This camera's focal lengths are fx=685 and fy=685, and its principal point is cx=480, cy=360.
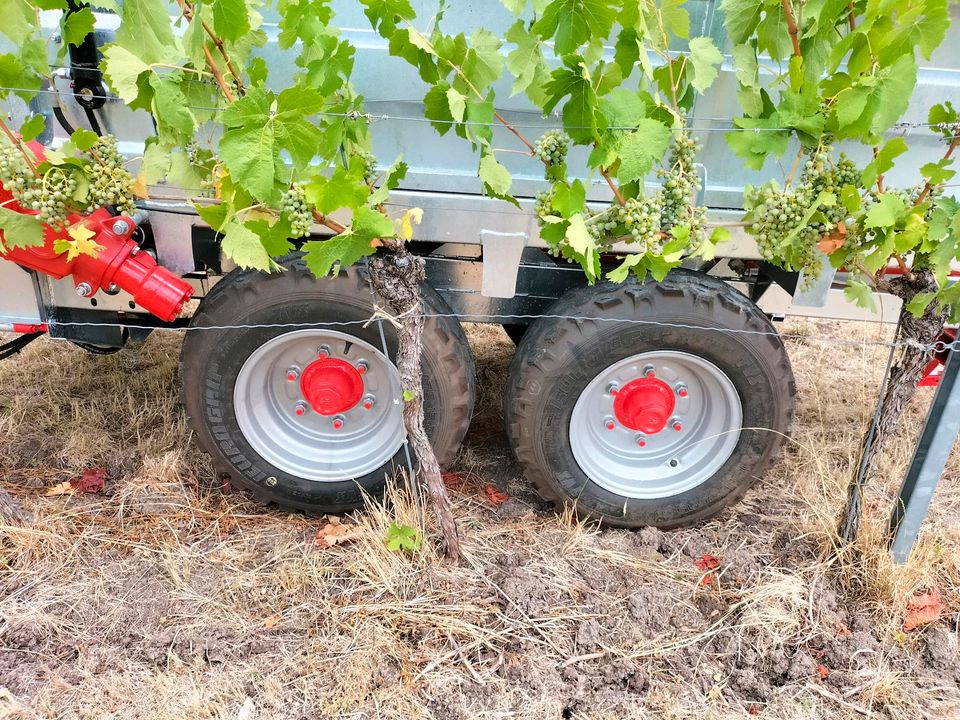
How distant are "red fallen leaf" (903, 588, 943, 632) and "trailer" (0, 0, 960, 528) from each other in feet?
2.19

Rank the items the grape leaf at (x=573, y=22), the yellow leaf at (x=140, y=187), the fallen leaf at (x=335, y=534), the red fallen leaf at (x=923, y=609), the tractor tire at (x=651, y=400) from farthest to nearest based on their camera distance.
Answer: the fallen leaf at (x=335, y=534) → the tractor tire at (x=651, y=400) → the red fallen leaf at (x=923, y=609) → the yellow leaf at (x=140, y=187) → the grape leaf at (x=573, y=22)

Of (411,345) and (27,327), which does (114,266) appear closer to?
(27,327)

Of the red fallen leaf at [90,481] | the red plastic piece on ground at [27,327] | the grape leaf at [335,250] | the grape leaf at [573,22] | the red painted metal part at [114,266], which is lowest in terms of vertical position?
the red fallen leaf at [90,481]

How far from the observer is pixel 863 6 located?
181cm

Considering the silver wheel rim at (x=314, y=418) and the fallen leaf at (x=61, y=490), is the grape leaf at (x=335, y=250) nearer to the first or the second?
the silver wheel rim at (x=314, y=418)

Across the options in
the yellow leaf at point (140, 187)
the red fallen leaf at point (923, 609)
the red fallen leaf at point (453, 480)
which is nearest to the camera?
the yellow leaf at point (140, 187)

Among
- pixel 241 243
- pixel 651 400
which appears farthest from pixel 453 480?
pixel 241 243

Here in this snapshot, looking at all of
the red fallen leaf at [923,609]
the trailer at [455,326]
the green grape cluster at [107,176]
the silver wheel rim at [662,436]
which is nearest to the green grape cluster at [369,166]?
the trailer at [455,326]

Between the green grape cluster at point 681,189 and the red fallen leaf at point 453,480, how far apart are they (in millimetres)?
1578

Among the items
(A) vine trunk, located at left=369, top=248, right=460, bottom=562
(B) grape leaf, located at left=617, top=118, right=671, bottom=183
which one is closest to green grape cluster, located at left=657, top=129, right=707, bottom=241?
(B) grape leaf, located at left=617, top=118, right=671, bottom=183

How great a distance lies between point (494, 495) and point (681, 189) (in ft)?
5.36

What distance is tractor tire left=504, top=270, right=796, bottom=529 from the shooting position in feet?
Answer: 8.27

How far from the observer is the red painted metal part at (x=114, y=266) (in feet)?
7.55

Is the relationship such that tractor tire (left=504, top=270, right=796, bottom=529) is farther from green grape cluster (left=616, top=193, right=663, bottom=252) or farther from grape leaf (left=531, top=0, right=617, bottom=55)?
grape leaf (left=531, top=0, right=617, bottom=55)
